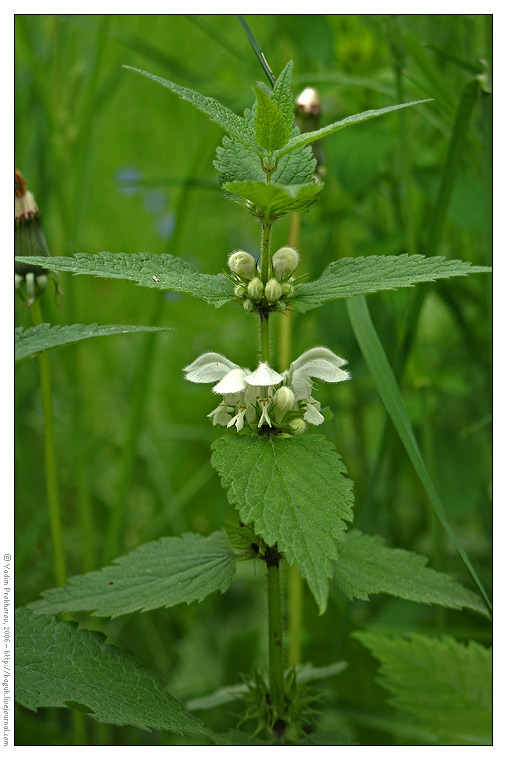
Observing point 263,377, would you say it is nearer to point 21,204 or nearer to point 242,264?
point 242,264

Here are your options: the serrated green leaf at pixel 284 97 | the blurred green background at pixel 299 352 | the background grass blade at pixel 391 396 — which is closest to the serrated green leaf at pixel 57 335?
the serrated green leaf at pixel 284 97

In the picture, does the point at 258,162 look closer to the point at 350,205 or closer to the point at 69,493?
the point at 350,205

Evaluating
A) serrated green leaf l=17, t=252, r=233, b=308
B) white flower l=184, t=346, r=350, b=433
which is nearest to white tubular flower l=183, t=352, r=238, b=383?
white flower l=184, t=346, r=350, b=433

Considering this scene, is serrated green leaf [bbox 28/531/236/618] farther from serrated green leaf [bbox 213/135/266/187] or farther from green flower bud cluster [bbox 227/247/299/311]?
serrated green leaf [bbox 213/135/266/187]

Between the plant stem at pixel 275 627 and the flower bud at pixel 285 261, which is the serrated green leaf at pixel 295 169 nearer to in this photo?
the flower bud at pixel 285 261

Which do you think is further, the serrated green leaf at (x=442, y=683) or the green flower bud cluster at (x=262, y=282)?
the serrated green leaf at (x=442, y=683)

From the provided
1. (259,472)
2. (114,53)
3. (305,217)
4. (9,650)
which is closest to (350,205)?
(305,217)
